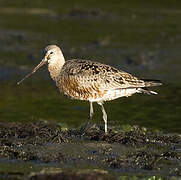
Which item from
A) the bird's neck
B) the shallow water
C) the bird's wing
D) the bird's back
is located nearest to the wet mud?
the bird's back

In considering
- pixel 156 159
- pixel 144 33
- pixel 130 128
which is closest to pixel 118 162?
pixel 156 159

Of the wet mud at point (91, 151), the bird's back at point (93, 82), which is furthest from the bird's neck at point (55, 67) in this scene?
the wet mud at point (91, 151)

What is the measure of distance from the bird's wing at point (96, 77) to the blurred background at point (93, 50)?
79.3 inches

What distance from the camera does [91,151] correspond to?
10391 millimetres

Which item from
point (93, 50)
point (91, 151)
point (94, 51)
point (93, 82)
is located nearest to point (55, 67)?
point (93, 82)

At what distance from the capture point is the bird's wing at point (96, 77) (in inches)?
436

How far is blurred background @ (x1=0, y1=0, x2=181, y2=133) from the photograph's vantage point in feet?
49.4

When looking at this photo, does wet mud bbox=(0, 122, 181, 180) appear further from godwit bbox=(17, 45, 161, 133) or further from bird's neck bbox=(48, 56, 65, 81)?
bird's neck bbox=(48, 56, 65, 81)

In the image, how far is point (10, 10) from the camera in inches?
1049

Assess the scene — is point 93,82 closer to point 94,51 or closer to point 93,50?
point 94,51

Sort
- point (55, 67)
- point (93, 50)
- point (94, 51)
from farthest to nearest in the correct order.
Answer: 1. point (93, 50)
2. point (94, 51)
3. point (55, 67)

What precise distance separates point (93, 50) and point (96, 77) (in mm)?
10467

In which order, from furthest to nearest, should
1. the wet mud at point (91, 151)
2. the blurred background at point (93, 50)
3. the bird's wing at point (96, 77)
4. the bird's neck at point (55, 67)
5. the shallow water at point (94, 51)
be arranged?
1. the blurred background at point (93, 50)
2. the shallow water at point (94, 51)
3. the bird's neck at point (55, 67)
4. the bird's wing at point (96, 77)
5. the wet mud at point (91, 151)

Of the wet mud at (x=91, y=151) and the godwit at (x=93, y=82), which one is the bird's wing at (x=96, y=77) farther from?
the wet mud at (x=91, y=151)
